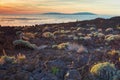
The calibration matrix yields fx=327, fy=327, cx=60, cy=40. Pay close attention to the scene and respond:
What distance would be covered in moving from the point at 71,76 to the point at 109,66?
144cm

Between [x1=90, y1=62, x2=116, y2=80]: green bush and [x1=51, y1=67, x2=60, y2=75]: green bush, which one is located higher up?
[x1=51, y1=67, x2=60, y2=75]: green bush

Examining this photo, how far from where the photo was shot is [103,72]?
999 cm

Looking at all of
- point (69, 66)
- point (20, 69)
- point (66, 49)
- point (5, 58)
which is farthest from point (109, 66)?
point (66, 49)

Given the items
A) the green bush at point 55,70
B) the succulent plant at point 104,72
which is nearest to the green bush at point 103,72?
the succulent plant at point 104,72

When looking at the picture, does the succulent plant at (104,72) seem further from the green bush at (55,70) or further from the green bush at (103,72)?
the green bush at (55,70)

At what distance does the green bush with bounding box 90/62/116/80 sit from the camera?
32.5 feet

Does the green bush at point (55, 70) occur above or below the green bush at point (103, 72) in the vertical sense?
above

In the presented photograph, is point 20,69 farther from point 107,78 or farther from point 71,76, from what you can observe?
point 107,78

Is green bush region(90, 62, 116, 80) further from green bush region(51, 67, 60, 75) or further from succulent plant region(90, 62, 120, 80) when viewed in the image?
green bush region(51, 67, 60, 75)

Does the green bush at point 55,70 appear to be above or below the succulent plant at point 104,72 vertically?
above

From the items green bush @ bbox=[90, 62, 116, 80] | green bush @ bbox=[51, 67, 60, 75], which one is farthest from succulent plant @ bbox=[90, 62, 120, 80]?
green bush @ bbox=[51, 67, 60, 75]

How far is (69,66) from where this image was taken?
10695 millimetres

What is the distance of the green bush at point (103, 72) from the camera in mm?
9906

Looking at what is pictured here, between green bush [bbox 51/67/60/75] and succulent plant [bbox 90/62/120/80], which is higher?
green bush [bbox 51/67/60/75]
